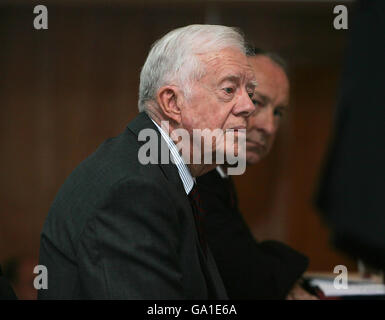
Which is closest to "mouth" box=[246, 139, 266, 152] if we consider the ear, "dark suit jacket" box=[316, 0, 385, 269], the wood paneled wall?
the ear

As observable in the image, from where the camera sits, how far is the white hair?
3.31 ft

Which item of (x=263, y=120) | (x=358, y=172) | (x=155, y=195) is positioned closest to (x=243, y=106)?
(x=155, y=195)

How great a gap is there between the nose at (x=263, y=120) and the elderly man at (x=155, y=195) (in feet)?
1.26

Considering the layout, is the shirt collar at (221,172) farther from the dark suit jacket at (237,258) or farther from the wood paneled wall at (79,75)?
the wood paneled wall at (79,75)

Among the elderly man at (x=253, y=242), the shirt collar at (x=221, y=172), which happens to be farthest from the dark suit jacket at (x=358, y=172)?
the shirt collar at (x=221, y=172)

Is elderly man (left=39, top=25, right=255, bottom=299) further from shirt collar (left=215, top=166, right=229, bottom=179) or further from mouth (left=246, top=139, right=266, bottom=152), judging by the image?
mouth (left=246, top=139, right=266, bottom=152)

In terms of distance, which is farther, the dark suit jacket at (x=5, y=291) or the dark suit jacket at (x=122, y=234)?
the dark suit jacket at (x=5, y=291)

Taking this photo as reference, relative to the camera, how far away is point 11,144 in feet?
10.4

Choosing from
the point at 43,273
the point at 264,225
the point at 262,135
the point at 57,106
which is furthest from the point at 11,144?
the point at 43,273

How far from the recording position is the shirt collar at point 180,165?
3.30 feet

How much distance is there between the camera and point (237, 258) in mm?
1263

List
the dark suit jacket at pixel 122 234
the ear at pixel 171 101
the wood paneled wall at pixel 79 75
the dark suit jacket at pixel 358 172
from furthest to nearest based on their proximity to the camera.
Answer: the wood paneled wall at pixel 79 75
the ear at pixel 171 101
the dark suit jacket at pixel 122 234
the dark suit jacket at pixel 358 172

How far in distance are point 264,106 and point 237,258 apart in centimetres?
50
